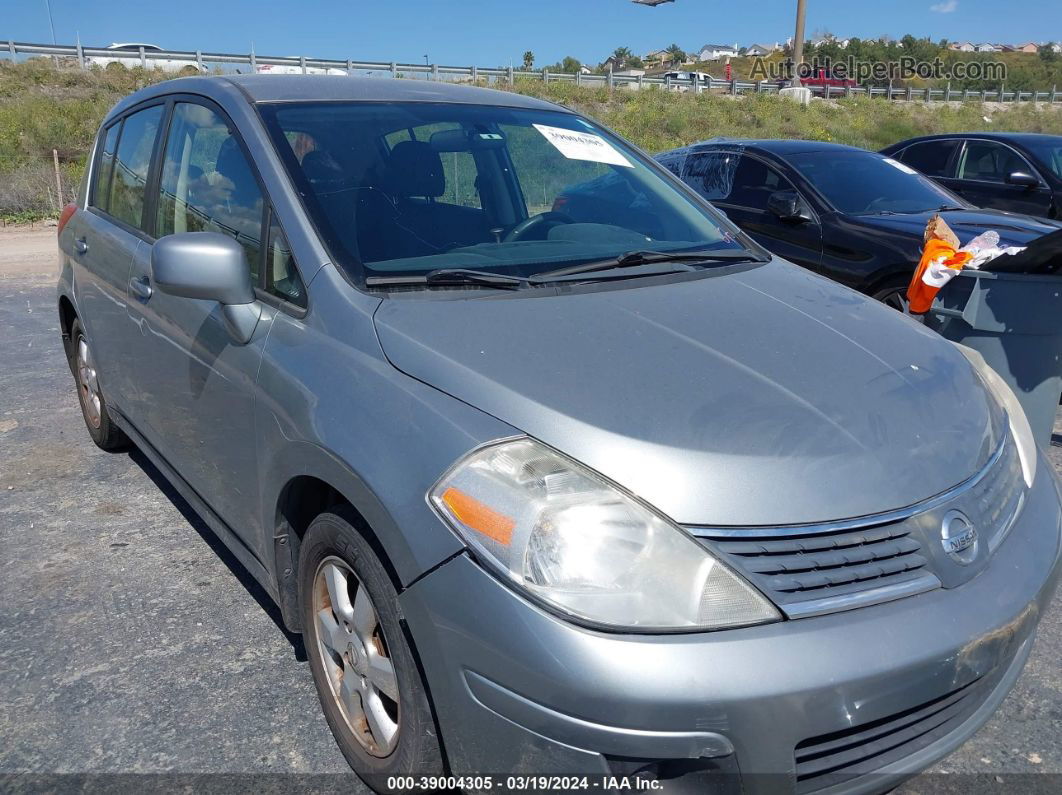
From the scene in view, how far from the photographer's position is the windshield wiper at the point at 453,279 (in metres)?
2.43

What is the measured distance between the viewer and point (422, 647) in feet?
6.20

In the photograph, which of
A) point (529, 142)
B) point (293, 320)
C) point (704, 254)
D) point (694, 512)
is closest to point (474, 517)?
point (694, 512)

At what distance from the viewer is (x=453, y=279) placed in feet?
8.14

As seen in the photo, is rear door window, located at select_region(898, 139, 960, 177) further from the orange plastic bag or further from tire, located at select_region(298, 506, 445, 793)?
tire, located at select_region(298, 506, 445, 793)

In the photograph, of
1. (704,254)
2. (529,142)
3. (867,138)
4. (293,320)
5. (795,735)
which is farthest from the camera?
(867,138)

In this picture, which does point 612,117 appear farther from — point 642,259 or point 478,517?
point 478,517

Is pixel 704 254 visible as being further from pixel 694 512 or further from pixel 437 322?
pixel 694 512

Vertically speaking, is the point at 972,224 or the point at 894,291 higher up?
the point at 972,224

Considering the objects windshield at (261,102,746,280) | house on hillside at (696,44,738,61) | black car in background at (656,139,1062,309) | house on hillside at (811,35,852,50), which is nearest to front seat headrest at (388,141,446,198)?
windshield at (261,102,746,280)

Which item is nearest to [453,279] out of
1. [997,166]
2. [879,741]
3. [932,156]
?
[879,741]

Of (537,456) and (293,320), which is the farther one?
(293,320)

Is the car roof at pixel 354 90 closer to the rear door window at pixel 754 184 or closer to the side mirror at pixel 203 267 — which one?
the side mirror at pixel 203 267

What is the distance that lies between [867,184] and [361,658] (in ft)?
19.9

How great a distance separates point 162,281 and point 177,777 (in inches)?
52.1
